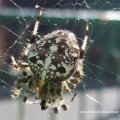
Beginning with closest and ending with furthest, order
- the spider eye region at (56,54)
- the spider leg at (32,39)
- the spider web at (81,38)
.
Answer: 1. the spider eye region at (56,54)
2. the spider leg at (32,39)
3. the spider web at (81,38)

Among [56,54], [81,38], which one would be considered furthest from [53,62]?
[81,38]

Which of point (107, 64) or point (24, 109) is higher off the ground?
point (107, 64)

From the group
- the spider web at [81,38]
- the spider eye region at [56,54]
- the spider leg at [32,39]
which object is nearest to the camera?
the spider eye region at [56,54]

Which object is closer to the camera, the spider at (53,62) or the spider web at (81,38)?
the spider at (53,62)

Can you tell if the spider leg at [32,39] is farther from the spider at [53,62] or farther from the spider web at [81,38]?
the spider web at [81,38]

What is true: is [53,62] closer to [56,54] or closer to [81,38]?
[56,54]

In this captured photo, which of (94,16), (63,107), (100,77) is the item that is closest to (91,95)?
(100,77)

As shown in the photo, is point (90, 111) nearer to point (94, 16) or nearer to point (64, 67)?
point (94, 16)

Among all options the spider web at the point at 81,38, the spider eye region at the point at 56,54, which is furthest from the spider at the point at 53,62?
the spider web at the point at 81,38
